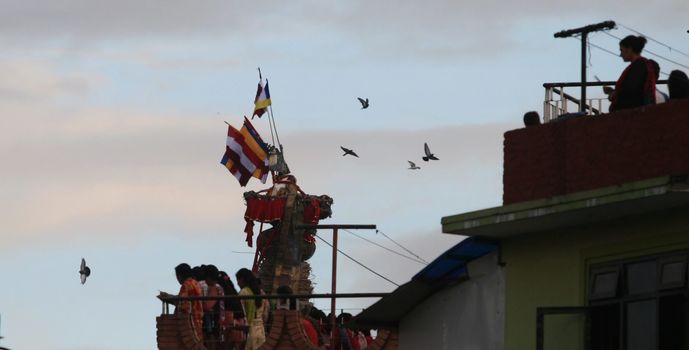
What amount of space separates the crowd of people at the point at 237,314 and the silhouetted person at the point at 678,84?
357 inches

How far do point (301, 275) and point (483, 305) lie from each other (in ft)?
59.7

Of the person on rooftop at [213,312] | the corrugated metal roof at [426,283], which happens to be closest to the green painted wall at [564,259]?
the corrugated metal roof at [426,283]

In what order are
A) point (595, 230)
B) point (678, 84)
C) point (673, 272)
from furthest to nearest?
point (595, 230)
point (678, 84)
point (673, 272)

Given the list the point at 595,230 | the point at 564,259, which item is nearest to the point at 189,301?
the point at 564,259

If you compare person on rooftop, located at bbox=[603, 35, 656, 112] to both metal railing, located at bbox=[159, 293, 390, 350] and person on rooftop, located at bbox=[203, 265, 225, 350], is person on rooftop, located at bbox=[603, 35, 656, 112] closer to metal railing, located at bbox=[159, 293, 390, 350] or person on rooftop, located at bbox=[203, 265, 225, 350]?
metal railing, located at bbox=[159, 293, 390, 350]

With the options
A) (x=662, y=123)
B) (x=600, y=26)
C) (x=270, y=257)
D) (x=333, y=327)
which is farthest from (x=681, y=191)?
(x=270, y=257)

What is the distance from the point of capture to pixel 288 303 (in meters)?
35.6

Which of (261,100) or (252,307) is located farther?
(261,100)

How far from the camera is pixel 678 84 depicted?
25016 millimetres

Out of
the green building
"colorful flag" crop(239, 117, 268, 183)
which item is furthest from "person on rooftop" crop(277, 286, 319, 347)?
"colorful flag" crop(239, 117, 268, 183)

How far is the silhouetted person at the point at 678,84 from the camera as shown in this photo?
2500cm

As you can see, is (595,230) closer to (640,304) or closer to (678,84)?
(640,304)

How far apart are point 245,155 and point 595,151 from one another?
22.0m

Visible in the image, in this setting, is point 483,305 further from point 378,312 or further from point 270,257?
point 270,257
